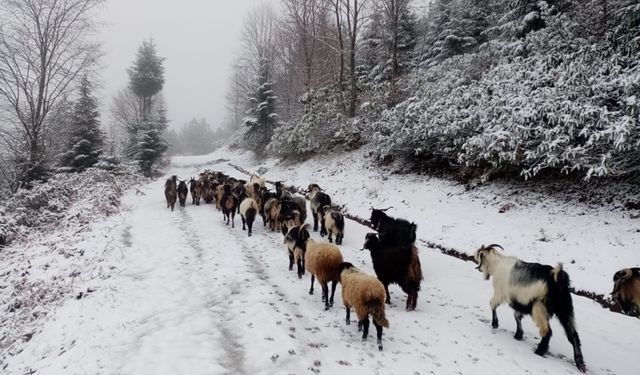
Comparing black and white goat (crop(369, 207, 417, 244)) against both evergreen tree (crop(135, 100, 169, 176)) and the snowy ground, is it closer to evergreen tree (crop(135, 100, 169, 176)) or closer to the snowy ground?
the snowy ground

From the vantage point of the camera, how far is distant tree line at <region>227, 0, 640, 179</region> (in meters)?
9.09

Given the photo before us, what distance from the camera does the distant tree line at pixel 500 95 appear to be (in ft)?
29.8

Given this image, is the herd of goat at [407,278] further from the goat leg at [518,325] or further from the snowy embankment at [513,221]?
the snowy embankment at [513,221]

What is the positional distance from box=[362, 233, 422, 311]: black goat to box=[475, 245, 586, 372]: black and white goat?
1292 millimetres

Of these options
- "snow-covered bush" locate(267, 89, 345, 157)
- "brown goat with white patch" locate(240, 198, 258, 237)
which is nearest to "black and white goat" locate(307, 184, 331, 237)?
"brown goat with white patch" locate(240, 198, 258, 237)

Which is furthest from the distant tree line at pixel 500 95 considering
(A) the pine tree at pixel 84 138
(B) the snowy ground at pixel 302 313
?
(A) the pine tree at pixel 84 138

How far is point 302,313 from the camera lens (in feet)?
20.8

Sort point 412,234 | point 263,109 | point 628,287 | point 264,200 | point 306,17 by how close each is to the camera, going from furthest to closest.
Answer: point 263,109 < point 306,17 < point 264,200 < point 412,234 < point 628,287

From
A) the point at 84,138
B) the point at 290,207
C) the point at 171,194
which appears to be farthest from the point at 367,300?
the point at 84,138

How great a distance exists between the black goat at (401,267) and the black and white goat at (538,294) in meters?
1.29

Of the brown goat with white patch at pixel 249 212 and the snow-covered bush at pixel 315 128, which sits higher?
the snow-covered bush at pixel 315 128

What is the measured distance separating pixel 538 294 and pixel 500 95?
820 centimetres

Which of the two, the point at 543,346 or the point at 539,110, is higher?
the point at 539,110

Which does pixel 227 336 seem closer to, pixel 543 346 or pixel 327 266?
pixel 327 266
